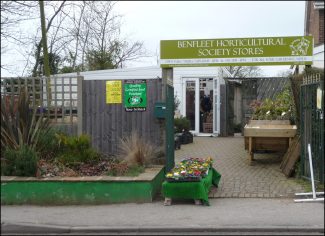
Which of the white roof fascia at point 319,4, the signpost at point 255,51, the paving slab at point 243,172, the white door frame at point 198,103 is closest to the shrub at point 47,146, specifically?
the signpost at point 255,51

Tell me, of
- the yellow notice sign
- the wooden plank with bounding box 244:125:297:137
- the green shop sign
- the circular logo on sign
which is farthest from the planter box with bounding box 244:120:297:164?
the yellow notice sign

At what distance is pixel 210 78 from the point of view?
68.1ft

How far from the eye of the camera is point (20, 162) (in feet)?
29.9

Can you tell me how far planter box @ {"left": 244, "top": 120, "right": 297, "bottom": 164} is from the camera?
12.3m

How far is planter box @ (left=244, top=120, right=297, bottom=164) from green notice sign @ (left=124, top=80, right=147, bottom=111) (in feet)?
11.1

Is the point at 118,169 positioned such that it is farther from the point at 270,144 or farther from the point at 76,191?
the point at 270,144

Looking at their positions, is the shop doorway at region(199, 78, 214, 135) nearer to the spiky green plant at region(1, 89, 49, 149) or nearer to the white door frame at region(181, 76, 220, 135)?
the white door frame at region(181, 76, 220, 135)

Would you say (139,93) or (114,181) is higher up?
(139,93)

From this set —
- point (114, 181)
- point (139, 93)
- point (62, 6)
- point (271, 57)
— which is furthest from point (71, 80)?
point (62, 6)

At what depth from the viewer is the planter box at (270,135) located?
12328 mm

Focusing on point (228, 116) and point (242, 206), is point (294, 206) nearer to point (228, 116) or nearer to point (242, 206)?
point (242, 206)

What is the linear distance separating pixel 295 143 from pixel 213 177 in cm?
247

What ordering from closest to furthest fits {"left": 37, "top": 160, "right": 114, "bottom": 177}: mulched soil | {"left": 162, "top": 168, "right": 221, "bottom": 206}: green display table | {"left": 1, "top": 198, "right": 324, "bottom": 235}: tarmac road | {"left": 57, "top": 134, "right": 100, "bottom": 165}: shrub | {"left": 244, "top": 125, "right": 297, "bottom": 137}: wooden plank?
{"left": 1, "top": 198, "right": 324, "bottom": 235}: tarmac road
{"left": 162, "top": 168, "right": 221, "bottom": 206}: green display table
{"left": 37, "top": 160, "right": 114, "bottom": 177}: mulched soil
{"left": 57, "top": 134, "right": 100, "bottom": 165}: shrub
{"left": 244, "top": 125, "right": 297, "bottom": 137}: wooden plank

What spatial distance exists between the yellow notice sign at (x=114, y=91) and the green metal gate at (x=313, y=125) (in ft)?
12.4
